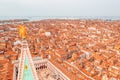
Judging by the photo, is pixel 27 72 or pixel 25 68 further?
pixel 25 68

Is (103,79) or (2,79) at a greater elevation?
(2,79)

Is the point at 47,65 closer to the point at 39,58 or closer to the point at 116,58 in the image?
the point at 39,58

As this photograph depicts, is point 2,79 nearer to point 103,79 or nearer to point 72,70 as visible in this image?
point 72,70

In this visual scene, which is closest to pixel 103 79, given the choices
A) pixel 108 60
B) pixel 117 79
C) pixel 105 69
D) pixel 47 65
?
pixel 117 79

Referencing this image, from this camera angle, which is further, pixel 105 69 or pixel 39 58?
Answer: pixel 39 58

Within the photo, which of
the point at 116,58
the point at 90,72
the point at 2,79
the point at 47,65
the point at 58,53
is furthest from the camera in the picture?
the point at 58,53

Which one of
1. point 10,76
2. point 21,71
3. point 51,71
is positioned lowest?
point 51,71

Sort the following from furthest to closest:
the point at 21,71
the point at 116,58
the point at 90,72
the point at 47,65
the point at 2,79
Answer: the point at 116,58 → the point at 47,65 → the point at 90,72 → the point at 2,79 → the point at 21,71

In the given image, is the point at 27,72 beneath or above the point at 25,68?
beneath

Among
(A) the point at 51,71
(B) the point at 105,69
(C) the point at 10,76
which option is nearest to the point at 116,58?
(B) the point at 105,69
